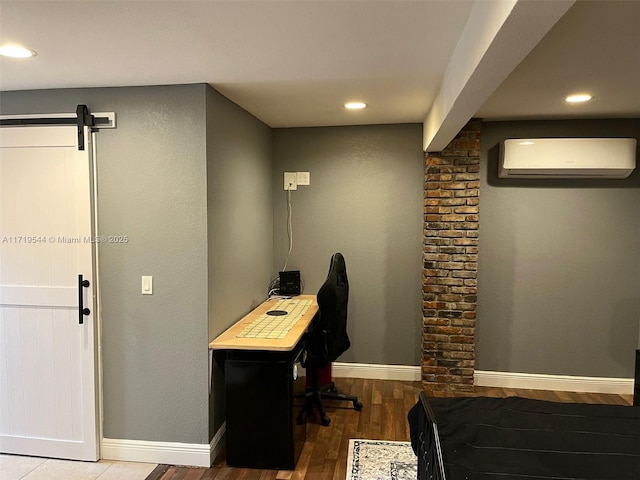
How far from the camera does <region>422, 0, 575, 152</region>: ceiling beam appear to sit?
1149mm

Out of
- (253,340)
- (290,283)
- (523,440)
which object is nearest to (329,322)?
(253,340)

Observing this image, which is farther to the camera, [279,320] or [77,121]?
[279,320]

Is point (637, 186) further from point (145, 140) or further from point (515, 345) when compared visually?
point (145, 140)

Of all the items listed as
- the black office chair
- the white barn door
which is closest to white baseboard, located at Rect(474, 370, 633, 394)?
the black office chair

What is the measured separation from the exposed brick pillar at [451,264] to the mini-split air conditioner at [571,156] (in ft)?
0.94

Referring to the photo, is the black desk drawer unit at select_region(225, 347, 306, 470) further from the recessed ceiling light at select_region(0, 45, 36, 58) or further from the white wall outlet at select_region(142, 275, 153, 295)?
the recessed ceiling light at select_region(0, 45, 36, 58)

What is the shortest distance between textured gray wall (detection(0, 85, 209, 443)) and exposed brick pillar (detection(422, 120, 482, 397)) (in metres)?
1.92

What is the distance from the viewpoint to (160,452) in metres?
2.69

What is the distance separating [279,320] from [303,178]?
4.80 ft

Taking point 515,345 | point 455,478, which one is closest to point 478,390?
point 515,345

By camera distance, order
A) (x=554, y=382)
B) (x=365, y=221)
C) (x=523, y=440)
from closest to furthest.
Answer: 1. (x=523, y=440)
2. (x=554, y=382)
3. (x=365, y=221)

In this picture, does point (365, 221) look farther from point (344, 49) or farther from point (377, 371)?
point (344, 49)

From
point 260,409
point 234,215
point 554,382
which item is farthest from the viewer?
point 554,382

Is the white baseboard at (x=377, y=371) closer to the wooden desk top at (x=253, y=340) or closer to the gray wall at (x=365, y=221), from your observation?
the gray wall at (x=365, y=221)
